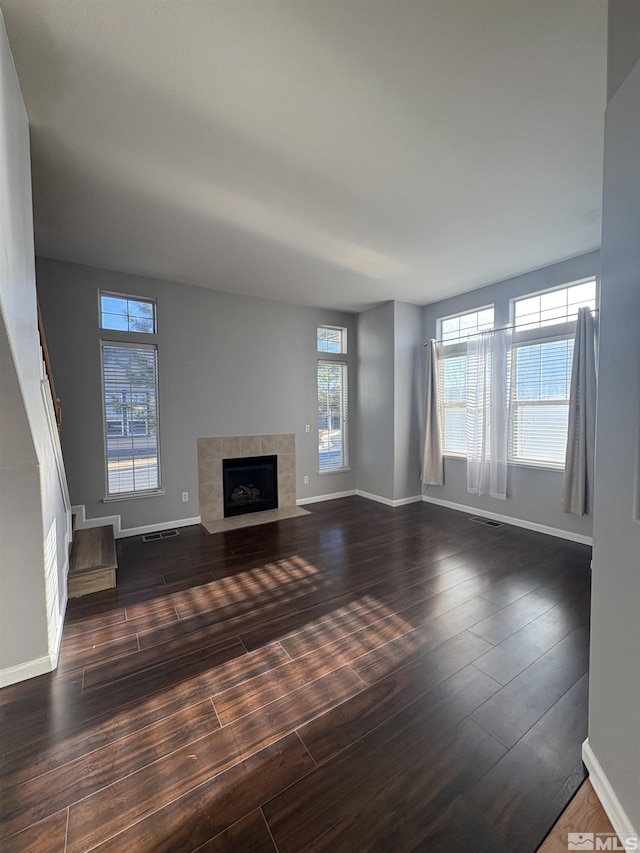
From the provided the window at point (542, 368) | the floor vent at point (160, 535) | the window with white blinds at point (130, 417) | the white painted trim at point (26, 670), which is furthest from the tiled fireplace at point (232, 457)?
the window at point (542, 368)

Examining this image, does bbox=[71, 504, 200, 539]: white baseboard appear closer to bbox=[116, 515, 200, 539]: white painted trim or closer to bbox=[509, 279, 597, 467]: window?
bbox=[116, 515, 200, 539]: white painted trim

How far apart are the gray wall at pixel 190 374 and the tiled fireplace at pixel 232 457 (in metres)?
0.10

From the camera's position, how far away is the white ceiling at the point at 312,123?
4.66 feet

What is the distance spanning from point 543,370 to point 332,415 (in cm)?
294

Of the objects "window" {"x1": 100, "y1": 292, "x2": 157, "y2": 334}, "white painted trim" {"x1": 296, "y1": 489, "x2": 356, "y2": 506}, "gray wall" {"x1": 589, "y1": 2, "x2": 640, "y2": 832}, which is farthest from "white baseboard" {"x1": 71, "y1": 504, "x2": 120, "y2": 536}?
"gray wall" {"x1": 589, "y1": 2, "x2": 640, "y2": 832}

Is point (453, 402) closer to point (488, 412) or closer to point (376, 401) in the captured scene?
point (488, 412)

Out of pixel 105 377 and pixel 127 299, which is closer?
pixel 105 377

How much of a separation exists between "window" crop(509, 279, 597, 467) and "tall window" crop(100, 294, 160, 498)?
4357 mm

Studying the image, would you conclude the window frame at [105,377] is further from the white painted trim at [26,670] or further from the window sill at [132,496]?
the white painted trim at [26,670]

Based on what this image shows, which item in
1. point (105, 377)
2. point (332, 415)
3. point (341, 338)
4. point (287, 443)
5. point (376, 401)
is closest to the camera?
point (105, 377)

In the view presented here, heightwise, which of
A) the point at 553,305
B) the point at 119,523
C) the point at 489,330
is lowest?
the point at 119,523

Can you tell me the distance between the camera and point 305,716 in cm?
161

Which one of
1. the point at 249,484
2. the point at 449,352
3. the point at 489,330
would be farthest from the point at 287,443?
the point at 489,330

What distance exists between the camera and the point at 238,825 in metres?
1.19
